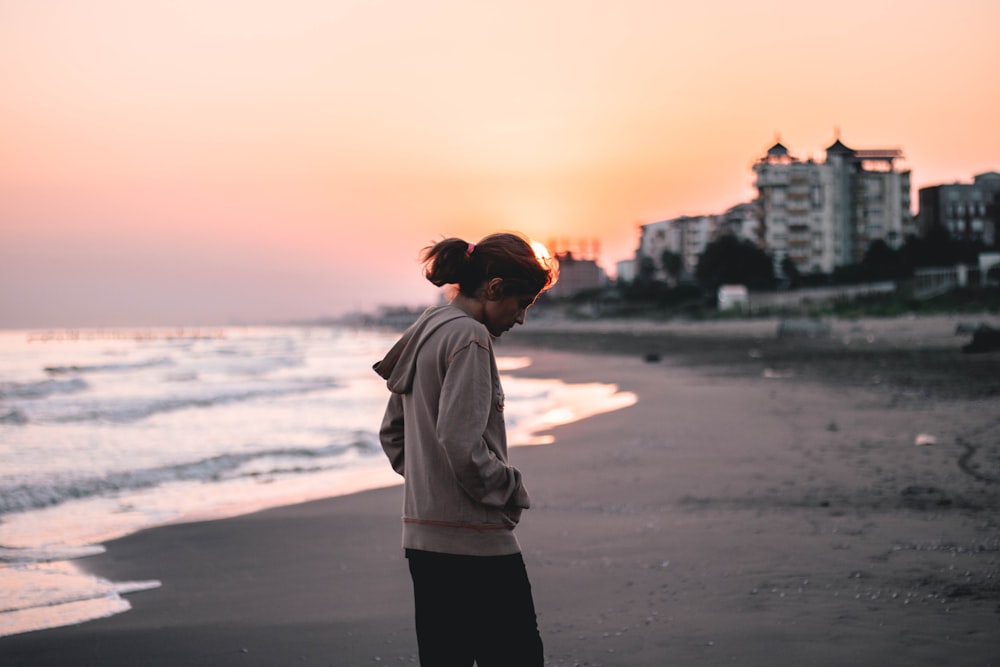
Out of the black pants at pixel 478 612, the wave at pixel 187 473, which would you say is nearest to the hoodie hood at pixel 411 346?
the black pants at pixel 478 612

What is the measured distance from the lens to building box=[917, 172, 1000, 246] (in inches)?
3760

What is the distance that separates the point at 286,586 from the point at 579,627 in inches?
69.2

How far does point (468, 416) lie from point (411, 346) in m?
0.27

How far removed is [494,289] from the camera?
2.31m

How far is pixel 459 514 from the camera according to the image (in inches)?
88.2

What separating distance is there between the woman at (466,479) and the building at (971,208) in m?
104

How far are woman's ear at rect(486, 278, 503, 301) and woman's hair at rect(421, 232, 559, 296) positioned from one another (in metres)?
0.02

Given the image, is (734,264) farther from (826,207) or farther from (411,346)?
(411,346)

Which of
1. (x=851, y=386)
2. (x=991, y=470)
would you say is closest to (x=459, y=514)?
(x=991, y=470)

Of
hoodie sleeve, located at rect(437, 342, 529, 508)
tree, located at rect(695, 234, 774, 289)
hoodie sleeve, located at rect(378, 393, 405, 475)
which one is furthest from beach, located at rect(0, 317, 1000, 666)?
tree, located at rect(695, 234, 774, 289)

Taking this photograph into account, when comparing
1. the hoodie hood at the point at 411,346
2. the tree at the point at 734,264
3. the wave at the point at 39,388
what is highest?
the tree at the point at 734,264

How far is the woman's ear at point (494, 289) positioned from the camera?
7.54ft

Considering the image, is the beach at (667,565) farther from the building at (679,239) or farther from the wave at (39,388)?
the building at (679,239)

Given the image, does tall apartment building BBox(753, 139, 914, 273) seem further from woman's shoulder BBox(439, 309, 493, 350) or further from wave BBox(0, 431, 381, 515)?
woman's shoulder BBox(439, 309, 493, 350)
